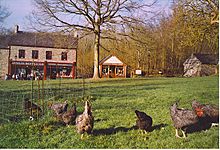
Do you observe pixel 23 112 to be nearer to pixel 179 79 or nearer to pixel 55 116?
pixel 55 116

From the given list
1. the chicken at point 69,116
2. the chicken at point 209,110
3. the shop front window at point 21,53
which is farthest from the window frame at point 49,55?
the chicken at point 209,110

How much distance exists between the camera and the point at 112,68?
9.39 feet

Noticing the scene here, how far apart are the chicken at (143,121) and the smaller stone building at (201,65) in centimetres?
50

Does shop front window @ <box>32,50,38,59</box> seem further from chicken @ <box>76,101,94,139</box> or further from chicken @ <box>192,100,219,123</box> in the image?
chicken @ <box>192,100,219,123</box>

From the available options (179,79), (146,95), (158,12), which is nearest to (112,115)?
(146,95)

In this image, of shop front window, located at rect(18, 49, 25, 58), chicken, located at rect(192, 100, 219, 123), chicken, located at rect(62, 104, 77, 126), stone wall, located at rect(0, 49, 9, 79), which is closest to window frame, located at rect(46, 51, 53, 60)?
shop front window, located at rect(18, 49, 25, 58)

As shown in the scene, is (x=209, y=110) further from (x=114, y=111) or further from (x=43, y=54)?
(x=43, y=54)

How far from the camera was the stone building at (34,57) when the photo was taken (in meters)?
2.81

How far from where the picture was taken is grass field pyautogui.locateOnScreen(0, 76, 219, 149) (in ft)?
8.48

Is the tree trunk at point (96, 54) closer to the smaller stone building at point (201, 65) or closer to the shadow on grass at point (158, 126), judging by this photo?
the shadow on grass at point (158, 126)

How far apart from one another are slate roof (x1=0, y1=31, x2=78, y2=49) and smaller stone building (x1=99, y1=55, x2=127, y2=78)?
30 centimetres

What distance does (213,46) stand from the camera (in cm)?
279

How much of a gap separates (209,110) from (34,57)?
1.52 metres

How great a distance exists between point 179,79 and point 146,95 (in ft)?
1.04
